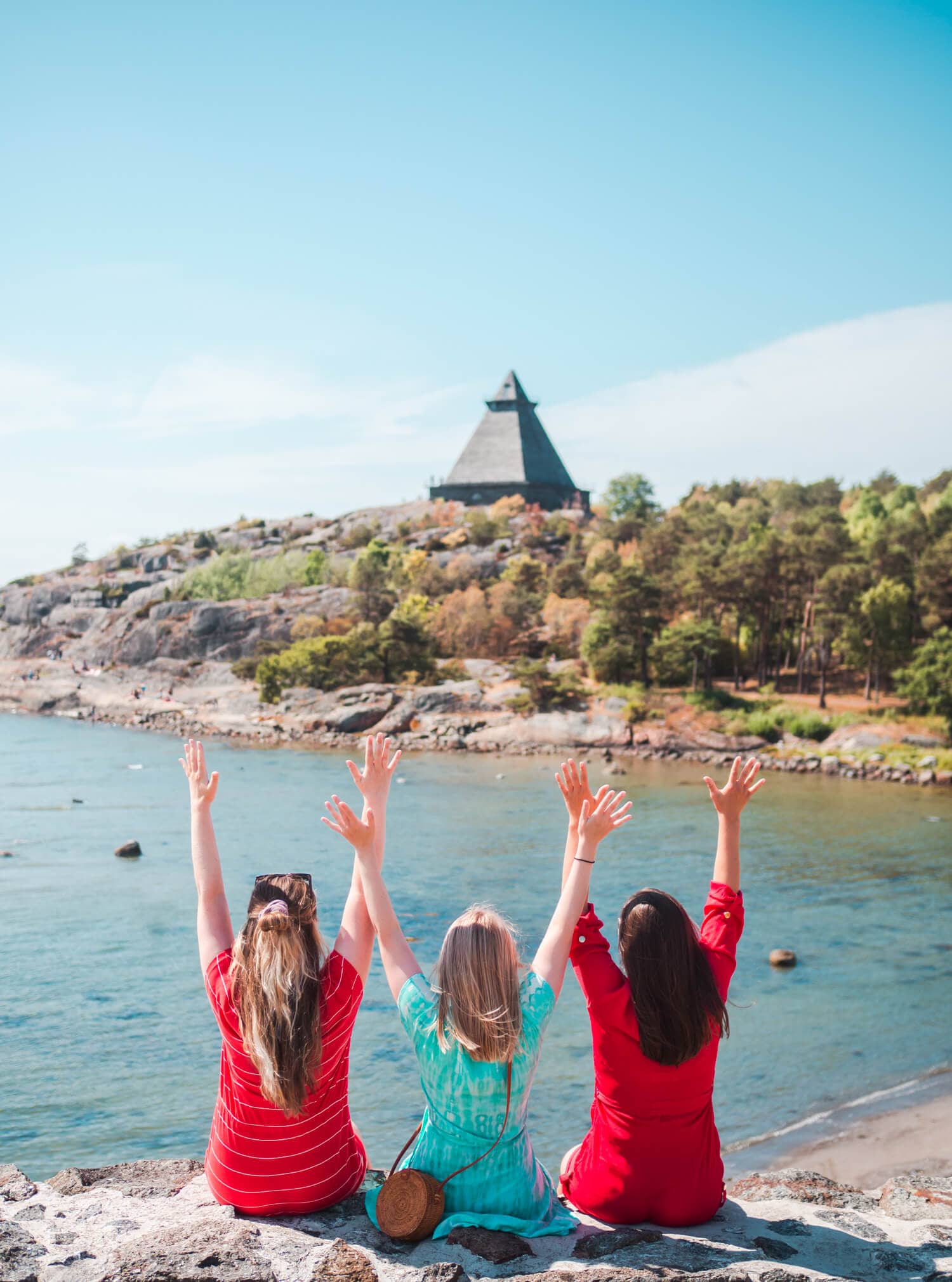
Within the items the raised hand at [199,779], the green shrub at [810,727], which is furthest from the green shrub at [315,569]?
the raised hand at [199,779]

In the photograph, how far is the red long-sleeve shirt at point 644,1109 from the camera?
3182mm

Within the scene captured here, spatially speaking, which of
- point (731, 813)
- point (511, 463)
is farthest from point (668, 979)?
point (511, 463)

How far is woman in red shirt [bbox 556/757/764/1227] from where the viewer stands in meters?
3.08

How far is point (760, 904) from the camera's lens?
49.7ft

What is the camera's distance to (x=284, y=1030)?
2910 millimetres

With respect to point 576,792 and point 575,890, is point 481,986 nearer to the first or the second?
point 575,890

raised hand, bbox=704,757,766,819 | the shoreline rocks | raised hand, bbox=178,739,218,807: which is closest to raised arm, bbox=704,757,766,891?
raised hand, bbox=704,757,766,819

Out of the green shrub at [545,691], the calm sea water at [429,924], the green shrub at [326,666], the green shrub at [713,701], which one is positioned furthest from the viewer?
the green shrub at [326,666]

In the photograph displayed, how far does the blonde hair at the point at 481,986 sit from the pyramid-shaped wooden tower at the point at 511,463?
213 feet

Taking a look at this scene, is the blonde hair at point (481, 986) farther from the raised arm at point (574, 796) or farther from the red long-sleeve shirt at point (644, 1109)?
the raised arm at point (574, 796)

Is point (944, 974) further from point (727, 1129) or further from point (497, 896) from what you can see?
point (497, 896)

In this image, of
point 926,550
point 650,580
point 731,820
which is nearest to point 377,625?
point 650,580

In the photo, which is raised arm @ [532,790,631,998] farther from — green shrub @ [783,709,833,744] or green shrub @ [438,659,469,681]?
green shrub @ [438,659,469,681]

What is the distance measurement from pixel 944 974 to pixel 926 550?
2323 centimetres
